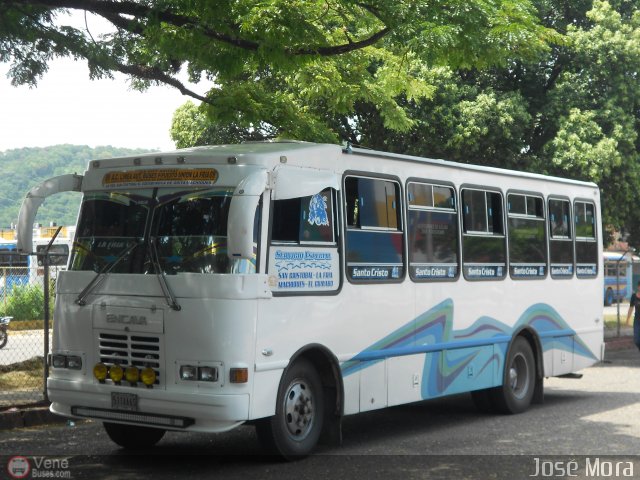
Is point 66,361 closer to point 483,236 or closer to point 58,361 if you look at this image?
point 58,361

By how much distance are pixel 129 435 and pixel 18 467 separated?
4.15ft

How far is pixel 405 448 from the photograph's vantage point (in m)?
9.96

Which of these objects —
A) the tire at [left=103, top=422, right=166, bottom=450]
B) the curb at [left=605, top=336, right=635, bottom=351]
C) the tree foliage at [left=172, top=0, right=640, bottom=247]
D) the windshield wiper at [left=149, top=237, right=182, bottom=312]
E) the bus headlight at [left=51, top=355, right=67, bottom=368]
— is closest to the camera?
the windshield wiper at [left=149, top=237, right=182, bottom=312]

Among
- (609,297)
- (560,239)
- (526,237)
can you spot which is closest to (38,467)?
(526,237)

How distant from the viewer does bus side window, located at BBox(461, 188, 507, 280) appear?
12023 mm

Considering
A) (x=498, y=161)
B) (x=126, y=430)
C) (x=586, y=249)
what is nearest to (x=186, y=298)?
(x=126, y=430)

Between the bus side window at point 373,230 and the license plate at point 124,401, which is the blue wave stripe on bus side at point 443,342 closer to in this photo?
the bus side window at point 373,230

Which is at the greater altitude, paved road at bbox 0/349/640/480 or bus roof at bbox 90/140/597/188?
bus roof at bbox 90/140/597/188

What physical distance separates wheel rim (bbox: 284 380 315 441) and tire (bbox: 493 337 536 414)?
400cm

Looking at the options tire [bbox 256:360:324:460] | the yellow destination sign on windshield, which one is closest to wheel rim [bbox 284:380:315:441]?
tire [bbox 256:360:324:460]

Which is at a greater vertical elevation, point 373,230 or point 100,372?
point 373,230

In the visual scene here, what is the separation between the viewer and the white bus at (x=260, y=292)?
8.48 meters

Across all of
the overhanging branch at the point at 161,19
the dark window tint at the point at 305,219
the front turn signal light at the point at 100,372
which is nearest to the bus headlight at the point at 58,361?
the front turn signal light at the point at 100,372

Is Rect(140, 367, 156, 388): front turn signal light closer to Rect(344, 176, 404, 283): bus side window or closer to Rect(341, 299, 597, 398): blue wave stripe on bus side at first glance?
Rect(341, 299, 597, 398): blue wave stripe on bus side
